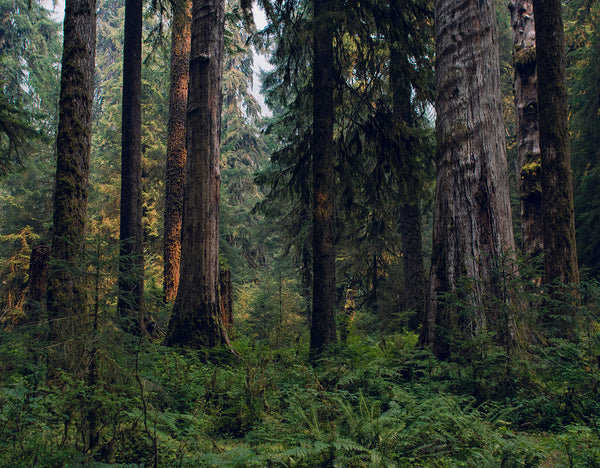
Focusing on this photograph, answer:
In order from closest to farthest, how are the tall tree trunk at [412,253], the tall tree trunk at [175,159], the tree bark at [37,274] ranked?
the tree bark at [37,274] → the tall tree trunk at [412,253] → the tall tree trunk at [175,159]

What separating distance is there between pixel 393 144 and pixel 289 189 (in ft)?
8.86

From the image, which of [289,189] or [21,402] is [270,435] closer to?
[21,402]

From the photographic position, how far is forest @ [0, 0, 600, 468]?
2883 millimetres

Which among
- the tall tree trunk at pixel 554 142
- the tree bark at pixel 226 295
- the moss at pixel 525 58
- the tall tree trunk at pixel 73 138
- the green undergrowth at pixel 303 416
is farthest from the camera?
the tree bark at pixel 226 295

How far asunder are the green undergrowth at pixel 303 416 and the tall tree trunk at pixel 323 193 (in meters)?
2.53

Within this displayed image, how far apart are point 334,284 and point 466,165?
3.45m

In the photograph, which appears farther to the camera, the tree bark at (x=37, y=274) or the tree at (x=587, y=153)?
the tree at (x=587, y=153)

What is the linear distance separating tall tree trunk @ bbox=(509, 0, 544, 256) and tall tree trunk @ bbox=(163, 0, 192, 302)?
874 centimetres

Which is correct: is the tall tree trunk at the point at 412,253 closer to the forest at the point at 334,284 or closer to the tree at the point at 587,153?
the forest at the point at 334,284


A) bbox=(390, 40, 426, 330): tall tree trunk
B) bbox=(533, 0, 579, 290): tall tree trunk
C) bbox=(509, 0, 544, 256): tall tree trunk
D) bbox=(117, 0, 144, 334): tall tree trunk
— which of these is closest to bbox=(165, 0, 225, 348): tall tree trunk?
bbox=(117, 0, 144, 334): tall tree trunk

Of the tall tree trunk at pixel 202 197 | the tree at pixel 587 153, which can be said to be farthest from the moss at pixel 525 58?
the tall tree trunk at pixel 202 197

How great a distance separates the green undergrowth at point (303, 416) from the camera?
2.55 m

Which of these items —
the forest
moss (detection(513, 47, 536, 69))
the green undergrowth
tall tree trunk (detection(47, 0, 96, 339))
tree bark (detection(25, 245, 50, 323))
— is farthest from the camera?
moss (detection(513, 47, 536, 69))

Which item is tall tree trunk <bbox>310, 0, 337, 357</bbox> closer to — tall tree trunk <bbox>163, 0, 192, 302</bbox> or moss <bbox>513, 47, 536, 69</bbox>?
tall tree trunk <bbox>163, 0, 192, 302</bbox>
